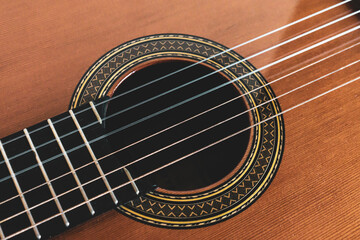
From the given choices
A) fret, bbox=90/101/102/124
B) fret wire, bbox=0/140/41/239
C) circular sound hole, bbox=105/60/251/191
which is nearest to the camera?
fret wire, bbox=0/140/41/239

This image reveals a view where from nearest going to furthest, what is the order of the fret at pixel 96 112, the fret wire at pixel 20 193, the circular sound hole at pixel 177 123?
the fret wire at pixel 20 193, the fret at pixel 96 112, the circular sound hole at pixel 177 123

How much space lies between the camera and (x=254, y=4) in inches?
33.4

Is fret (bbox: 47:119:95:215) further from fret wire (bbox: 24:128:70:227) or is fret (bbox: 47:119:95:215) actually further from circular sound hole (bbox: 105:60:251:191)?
circular sound hole (bbox: 105:60:251:191)

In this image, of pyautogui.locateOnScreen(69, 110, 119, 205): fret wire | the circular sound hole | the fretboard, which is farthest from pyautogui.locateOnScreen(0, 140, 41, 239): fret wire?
the circular sound hole

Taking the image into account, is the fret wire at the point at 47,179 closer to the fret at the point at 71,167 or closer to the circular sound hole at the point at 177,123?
the fret at the point at 71,167

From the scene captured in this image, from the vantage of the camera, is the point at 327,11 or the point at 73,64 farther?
the point at 327,11

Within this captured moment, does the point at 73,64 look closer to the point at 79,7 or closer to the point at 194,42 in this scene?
the point at 79,7

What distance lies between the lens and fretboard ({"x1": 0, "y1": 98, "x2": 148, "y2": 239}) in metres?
0.55

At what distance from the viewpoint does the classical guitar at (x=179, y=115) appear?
1.95 ft

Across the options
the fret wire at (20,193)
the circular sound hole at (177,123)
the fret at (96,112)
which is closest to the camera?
the fret wire at (20,193)

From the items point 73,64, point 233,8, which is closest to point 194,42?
point 233,8

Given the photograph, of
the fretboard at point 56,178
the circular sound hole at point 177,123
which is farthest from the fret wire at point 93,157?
the circular sound hole at point 177,123

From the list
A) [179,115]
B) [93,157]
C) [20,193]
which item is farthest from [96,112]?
[179,115]

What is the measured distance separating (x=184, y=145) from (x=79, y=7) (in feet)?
1.72
